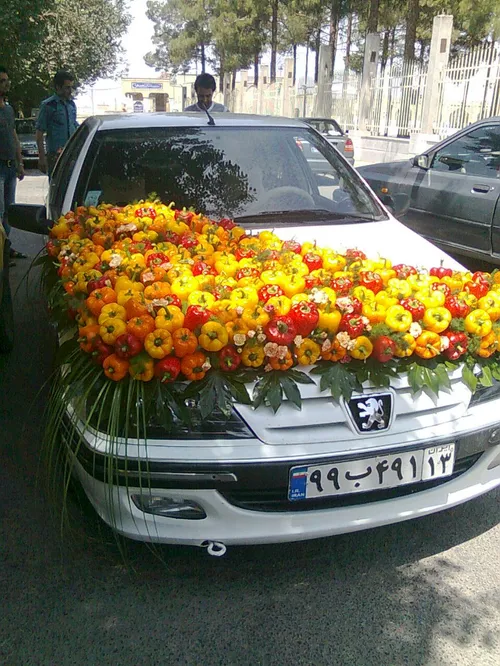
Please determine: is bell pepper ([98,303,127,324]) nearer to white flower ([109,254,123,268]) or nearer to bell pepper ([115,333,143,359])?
bell pepper ([115,333,143,359])

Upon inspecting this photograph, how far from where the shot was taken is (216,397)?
233 cm

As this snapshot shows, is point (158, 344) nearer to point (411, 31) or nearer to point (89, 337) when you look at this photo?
point (89, 337)

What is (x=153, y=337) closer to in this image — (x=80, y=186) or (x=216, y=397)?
(x=216, y=397)

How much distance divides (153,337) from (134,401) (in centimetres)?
23

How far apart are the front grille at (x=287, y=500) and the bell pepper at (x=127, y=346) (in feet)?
1.82

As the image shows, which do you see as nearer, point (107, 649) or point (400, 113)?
point (107, 649)

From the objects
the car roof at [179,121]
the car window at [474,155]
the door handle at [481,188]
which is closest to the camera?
the car roof at [179,121]

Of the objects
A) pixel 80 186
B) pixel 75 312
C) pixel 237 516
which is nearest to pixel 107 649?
pixel 237 516

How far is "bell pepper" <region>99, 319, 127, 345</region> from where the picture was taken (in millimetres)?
2398

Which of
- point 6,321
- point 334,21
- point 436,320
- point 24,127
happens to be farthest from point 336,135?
point 334,21

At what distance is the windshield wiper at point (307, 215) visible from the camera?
3.88 meters

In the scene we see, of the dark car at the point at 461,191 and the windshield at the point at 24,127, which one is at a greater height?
the dark car at the point at 461,191

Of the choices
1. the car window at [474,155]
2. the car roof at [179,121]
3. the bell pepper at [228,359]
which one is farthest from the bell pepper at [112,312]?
the car window at [474,155]

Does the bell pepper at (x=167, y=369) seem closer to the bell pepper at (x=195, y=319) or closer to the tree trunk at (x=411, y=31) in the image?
the bell pepper at (x=195, y=319)
